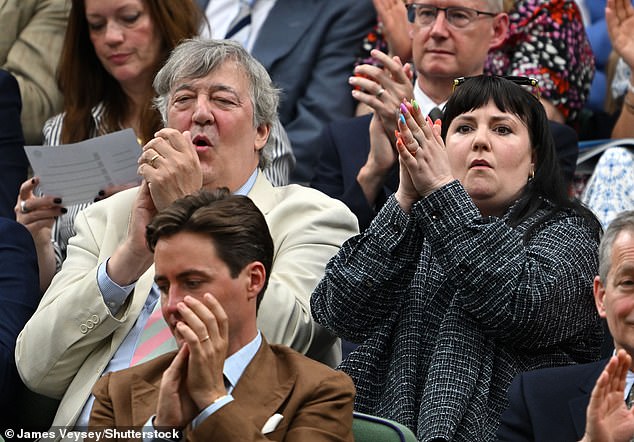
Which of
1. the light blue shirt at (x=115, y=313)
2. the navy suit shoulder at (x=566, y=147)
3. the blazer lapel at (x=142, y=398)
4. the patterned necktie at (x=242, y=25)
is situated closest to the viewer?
the blazer lapel at (x=142, y=398)

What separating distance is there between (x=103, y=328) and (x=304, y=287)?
0.61 meters

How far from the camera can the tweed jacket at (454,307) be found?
12.8 feet

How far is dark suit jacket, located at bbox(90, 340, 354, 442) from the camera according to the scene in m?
3.32

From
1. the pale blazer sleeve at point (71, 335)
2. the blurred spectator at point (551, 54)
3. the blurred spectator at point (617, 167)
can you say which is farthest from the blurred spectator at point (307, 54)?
the pale blazer sleeve at point (71, 335)

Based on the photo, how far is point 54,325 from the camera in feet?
13.8

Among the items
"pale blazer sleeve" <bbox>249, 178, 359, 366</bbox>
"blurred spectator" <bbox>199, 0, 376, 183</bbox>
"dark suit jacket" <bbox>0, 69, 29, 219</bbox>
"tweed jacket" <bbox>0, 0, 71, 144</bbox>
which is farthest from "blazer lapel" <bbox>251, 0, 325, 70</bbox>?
"pale blazer sleeve" <bbox>249, 178, 359, 366</bbox>

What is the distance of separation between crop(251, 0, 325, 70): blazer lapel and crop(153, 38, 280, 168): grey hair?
1411 millimetres

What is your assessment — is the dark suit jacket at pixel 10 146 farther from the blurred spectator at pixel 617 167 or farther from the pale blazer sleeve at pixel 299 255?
the blurred spectator at pixel 617 167

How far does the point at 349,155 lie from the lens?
5438 mm

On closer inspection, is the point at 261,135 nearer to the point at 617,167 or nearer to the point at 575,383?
the point at 617,167

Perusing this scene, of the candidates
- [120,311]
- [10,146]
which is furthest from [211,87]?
[10,146]

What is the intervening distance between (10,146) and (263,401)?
2.43 m

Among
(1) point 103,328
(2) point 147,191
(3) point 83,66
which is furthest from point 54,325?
(3) point 83,66

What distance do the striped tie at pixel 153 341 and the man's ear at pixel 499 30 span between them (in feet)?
6.71
